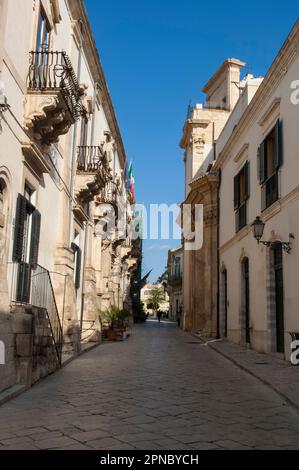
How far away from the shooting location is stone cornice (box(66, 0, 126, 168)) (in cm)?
1406

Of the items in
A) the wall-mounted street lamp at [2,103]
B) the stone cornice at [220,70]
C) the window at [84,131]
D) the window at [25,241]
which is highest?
the stone cornice at [220,70]

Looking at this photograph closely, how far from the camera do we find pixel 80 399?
24.5 ft

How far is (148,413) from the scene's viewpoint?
21.2 feet

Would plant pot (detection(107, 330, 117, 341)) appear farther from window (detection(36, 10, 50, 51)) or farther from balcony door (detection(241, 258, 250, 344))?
window (detection(36, 10, 50, 51))

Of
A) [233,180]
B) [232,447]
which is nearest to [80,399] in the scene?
[232,447]

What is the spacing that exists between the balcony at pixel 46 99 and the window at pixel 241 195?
27.1ft

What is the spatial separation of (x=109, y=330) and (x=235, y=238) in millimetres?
6114

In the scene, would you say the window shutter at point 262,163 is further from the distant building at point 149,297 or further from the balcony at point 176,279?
the distant building at point 149,297

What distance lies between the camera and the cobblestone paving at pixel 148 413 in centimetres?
513

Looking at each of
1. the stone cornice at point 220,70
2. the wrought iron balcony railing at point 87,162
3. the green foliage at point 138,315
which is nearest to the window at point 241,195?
the wrought iron balcony railing at point 87,162

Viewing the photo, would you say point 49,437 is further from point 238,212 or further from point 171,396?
point 238,212

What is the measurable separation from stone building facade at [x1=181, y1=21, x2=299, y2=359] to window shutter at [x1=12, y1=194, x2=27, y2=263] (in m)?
6.54

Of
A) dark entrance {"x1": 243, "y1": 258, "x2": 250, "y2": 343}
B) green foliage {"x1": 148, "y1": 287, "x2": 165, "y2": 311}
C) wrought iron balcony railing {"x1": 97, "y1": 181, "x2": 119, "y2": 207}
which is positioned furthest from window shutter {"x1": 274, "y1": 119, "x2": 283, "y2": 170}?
green foliage {"x1": 148, "y1": 287, "x2": 165, "y2": 311}

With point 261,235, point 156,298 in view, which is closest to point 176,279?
point 156,298
